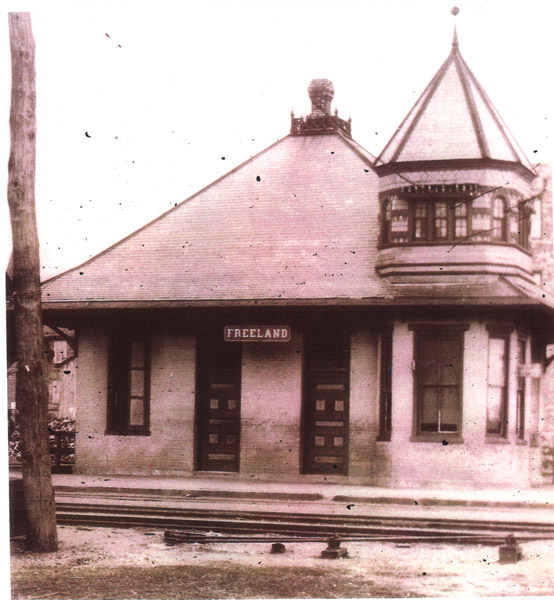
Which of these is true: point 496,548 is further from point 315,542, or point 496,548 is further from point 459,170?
point 459,170

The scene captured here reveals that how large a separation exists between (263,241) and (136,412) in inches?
90.8

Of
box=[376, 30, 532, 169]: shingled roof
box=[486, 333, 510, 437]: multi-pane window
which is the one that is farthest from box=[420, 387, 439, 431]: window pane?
box=[376, 30, 532, 169]: shingled roof

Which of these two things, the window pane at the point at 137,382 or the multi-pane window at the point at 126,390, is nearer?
the multi-pane window at the point at 126,390

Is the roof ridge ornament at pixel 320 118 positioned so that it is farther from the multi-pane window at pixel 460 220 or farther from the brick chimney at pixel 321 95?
the multi-pane window at pixel 460 220

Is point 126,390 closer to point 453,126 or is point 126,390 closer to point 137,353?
point 137,353

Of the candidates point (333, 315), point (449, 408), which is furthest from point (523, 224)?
point (333, 315)

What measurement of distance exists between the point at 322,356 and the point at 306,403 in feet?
1.92

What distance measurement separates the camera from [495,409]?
11.3 m

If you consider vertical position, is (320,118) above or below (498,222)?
above

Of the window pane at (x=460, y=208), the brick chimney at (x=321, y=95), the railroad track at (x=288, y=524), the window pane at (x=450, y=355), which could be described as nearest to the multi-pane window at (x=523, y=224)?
the window pane at (x=460, y=208)

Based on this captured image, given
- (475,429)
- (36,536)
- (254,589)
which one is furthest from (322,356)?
(36,536)

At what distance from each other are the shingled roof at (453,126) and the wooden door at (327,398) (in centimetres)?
210

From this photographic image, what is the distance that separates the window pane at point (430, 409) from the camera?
11461 millimetres

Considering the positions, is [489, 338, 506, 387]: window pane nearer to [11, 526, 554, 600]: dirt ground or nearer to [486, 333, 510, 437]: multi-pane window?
[486, 333, 510, 437]: multi-pane window
